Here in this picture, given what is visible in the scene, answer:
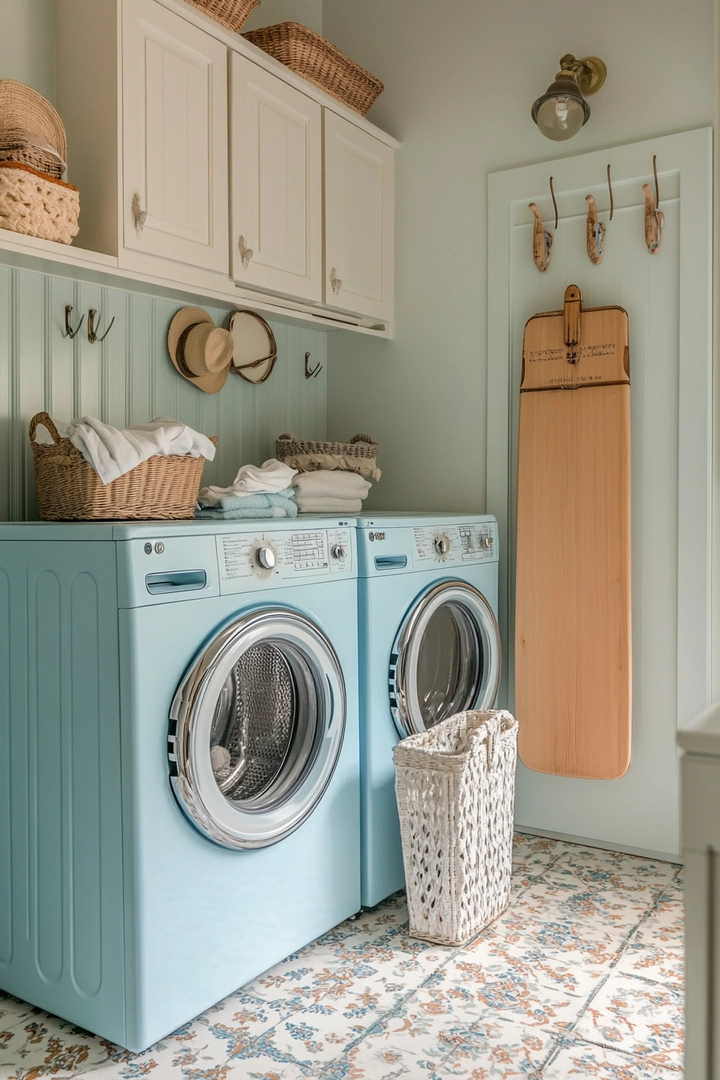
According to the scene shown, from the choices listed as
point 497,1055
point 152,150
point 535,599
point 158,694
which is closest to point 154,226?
point 152,150

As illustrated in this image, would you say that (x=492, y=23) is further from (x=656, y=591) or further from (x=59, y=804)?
(x=59, y=804)

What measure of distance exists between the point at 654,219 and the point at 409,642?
1401 mm

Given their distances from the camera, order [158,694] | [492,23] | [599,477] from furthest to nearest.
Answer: [492,23] → [599,477] → [158,694]

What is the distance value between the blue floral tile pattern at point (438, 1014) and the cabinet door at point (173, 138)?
5.67 ft

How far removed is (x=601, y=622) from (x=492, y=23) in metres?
1.94

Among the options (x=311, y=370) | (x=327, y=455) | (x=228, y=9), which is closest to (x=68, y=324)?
(x=327, y=455)

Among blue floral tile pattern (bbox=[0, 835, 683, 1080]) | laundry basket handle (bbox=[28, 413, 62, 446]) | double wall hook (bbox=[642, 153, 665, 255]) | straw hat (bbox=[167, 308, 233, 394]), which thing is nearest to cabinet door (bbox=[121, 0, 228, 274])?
straw hat (bbox=[167, 308, 233, 394])

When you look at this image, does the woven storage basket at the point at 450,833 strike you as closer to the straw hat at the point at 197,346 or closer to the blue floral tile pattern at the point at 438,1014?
the blue floral tile pattern at the point at 438,1014

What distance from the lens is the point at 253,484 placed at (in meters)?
2.26

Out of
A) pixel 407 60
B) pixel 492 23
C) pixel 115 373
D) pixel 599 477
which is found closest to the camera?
pixel 115 373

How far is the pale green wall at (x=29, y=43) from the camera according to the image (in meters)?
2.22

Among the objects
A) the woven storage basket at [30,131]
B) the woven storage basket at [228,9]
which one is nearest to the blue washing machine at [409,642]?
the woven storage basket at [30,131]

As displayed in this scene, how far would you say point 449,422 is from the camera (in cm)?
303

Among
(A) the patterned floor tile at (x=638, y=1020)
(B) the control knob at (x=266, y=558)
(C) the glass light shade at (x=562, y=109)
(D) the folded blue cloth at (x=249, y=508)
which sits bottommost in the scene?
(A) the patterned floor tile at (x=638, y=1020)
